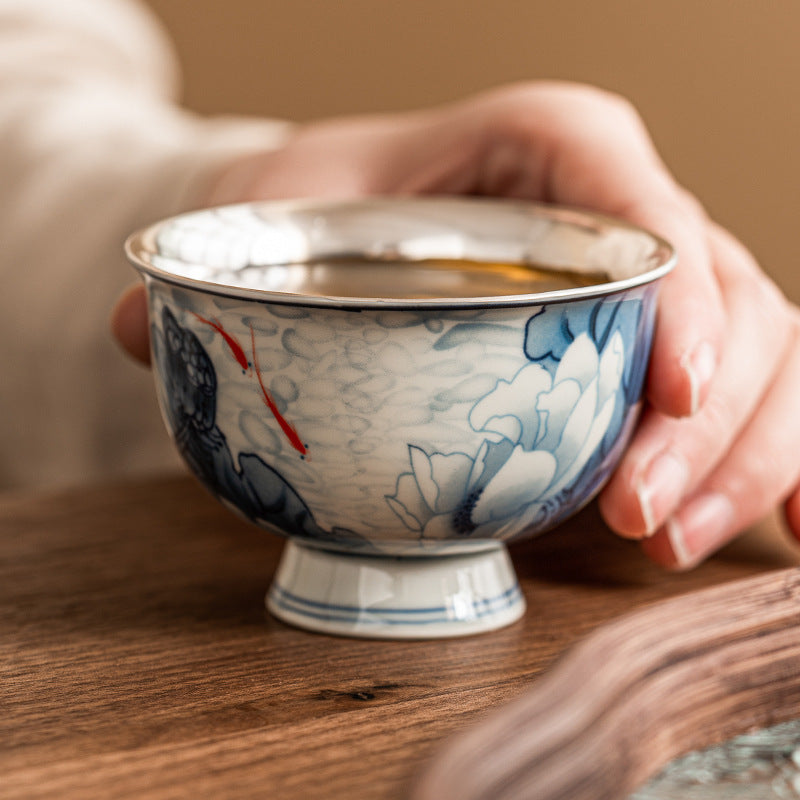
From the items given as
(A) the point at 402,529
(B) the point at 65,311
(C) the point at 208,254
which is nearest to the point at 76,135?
(B) the point at 65,311

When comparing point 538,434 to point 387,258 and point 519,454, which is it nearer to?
point 519,454

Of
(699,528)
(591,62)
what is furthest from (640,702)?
(591,62)

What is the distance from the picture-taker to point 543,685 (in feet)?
0.76

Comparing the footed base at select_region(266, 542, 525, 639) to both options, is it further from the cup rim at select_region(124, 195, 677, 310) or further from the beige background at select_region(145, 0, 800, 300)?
the beige background at select_region(145, 0, 800, 300)

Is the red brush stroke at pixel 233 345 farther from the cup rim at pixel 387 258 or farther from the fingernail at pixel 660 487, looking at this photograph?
the fingernail at pixel 660 487

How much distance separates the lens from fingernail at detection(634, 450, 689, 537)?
424 mm

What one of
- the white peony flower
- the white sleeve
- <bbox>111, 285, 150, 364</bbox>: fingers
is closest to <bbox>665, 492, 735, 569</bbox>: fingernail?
the white peony flower

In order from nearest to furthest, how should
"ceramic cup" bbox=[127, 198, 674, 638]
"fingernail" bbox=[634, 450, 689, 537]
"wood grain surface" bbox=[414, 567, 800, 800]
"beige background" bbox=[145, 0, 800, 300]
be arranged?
"wood grain surface" bbox=[414, 567, 800, 800], "ceramic cup" bbox=[127, 198, 674, 638], "fingernail" bbox=[634, 450, 689, 537], "beige background" bbox=[145, 0, 800, 300]

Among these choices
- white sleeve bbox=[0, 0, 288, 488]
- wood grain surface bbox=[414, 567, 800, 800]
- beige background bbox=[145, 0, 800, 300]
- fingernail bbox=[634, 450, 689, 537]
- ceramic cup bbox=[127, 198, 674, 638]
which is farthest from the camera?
beige background bbox=[145, 0, 800, 300]

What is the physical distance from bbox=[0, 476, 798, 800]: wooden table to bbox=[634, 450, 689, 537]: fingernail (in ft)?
0.11

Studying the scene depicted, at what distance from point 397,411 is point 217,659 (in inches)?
4.3

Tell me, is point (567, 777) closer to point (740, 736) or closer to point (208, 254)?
point (740, 736)

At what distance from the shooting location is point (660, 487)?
0.43 metres

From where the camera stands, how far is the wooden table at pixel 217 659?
28 centimetres
